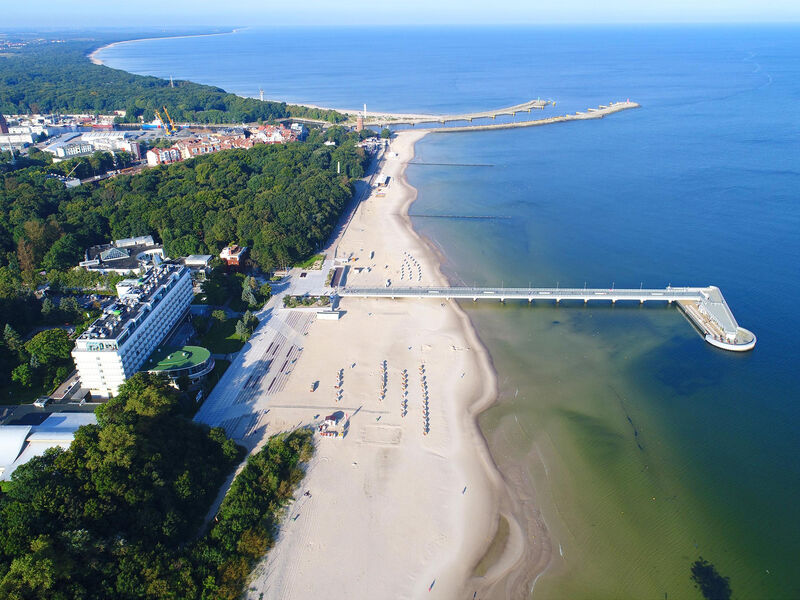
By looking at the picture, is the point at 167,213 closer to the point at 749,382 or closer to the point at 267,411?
the point at 267,411

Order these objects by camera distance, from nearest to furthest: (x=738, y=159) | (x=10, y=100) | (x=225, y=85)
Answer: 1. (x=738, y=159)
2. (x=10, y=100)
3. (x=225, y=85)

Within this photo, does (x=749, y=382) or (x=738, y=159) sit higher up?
(x=738, y=159)

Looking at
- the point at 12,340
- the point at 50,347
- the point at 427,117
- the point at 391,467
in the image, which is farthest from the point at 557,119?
the point at 12,340

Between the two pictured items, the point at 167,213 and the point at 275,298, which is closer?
the point at 275,298

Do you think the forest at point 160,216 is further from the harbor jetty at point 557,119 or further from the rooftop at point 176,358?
the harbor jetty at point 557,119

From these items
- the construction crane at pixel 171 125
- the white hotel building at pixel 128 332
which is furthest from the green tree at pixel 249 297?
the construction crane at pixel 171 125

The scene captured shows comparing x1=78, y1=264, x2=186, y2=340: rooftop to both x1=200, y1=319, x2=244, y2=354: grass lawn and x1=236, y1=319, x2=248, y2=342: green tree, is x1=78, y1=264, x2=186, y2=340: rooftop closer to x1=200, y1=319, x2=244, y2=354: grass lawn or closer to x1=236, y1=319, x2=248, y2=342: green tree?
x1=200, y1=319, x2=244, y2=354: grass lawn

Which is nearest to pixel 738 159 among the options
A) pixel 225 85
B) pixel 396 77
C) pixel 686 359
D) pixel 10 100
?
pixel 686 359

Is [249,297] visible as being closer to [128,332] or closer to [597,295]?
[128,332]
